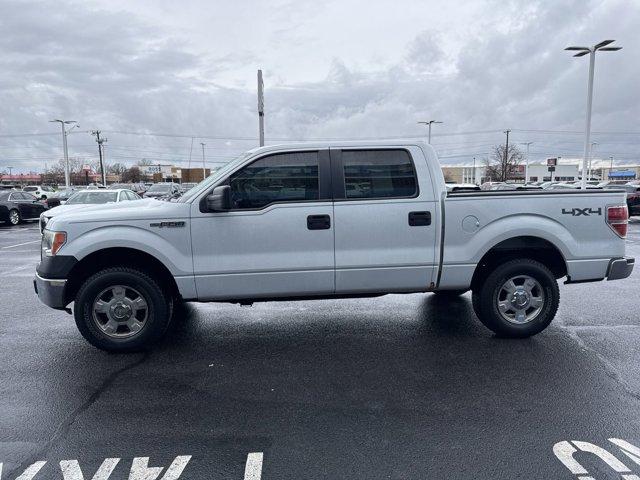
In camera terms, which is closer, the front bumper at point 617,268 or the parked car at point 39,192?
the front bumper at point 617,268

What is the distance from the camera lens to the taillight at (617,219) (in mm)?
5039

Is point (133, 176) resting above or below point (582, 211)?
above

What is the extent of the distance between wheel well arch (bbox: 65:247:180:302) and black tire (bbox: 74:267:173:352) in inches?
5.7

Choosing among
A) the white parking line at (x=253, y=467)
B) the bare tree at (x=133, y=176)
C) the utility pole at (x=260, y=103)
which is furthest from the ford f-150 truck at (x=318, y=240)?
the bare tree at (x=133, y=176)

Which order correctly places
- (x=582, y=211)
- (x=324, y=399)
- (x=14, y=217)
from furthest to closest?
(x=14, y=217), (x=582, y=211), (x=324, y=399)

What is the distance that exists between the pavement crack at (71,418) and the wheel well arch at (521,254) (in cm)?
356

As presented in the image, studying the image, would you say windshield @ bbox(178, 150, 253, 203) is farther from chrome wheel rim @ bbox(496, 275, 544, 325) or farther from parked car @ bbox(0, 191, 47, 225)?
parked car @ bbox(0, 191, 47, 225)

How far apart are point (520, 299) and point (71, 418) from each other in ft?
14.0

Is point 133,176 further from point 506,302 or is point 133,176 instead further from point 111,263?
point 506,302

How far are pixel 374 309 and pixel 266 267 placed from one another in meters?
2.21

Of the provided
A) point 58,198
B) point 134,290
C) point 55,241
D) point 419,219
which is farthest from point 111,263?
point 58,198

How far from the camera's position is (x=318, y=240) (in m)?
4.76

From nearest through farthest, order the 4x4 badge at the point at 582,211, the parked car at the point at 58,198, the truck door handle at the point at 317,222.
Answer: the truck door handle at the point at 317,222 → the 4x4 badge at the point at 582,211 → the parked car at the point at 58,198

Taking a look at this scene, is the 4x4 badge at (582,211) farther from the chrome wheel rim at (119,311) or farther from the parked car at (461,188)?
the chrome wheel rim at (119,311)
